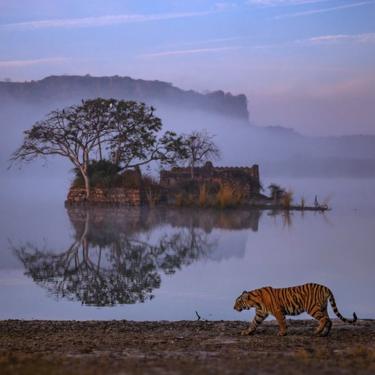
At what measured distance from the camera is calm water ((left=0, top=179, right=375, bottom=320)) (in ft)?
50.3

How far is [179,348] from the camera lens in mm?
10000

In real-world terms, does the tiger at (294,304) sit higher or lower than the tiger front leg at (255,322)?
higher

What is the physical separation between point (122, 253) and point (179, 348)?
45.2 ft

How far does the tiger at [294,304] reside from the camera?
1119 cm

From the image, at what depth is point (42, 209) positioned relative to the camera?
4678cm

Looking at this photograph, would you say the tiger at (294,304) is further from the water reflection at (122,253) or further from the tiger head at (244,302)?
the water reflection at (122,253)

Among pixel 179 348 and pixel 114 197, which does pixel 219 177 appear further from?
pixel 179 348

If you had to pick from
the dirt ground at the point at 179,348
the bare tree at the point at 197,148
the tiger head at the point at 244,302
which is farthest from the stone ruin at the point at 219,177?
the tiger head at the point at 244,302

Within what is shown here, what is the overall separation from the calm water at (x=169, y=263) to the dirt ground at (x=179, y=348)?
6.02 feet

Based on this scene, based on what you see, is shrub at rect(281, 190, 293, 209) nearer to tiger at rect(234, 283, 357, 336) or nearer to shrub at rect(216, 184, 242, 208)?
shrub at rect(216, 184, 242, 208)

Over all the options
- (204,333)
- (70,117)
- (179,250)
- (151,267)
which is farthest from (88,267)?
(70,117)

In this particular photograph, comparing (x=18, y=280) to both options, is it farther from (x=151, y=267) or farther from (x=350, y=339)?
(x=350, y=339)

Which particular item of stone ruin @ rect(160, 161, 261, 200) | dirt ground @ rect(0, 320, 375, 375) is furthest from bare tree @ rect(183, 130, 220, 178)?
dirt ground @ rect(0, 320, 375, 375)

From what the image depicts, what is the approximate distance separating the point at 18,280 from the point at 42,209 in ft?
93.4
